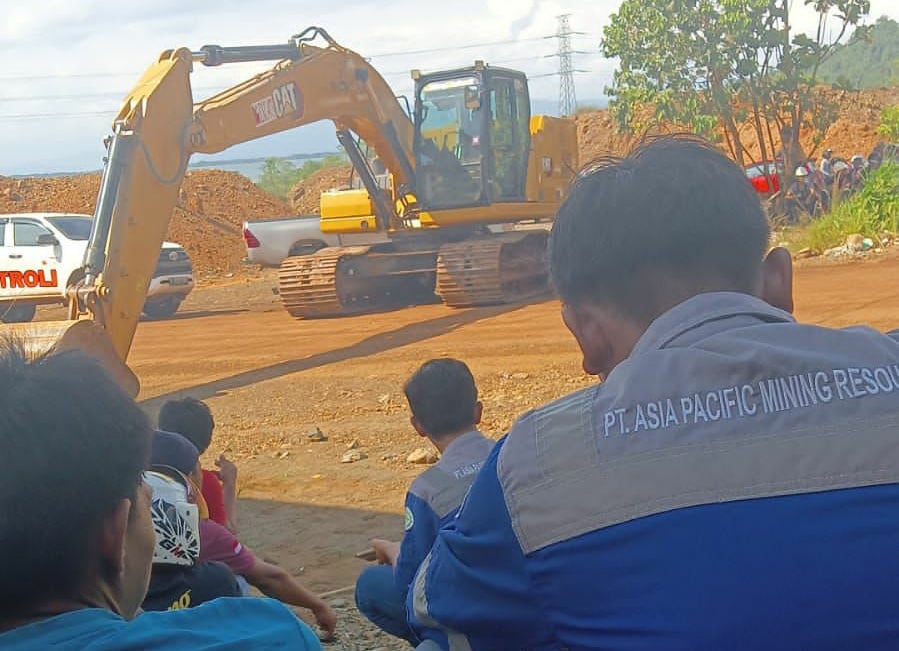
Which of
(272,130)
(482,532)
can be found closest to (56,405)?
(482,532)

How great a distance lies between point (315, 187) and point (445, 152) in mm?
30545

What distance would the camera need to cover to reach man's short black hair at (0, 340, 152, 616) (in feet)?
6.20

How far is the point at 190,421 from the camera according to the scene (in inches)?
191

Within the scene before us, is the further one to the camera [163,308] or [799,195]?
[799,195]

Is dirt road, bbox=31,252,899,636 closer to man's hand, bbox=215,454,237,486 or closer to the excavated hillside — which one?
man's hand, bbox=215,454,237,486

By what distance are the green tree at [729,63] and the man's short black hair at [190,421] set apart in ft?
68.4

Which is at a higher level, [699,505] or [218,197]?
[218,197]

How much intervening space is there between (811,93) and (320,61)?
1340 cm

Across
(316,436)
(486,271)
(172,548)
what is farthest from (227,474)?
(486,271)

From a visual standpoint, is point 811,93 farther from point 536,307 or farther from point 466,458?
point 466,458

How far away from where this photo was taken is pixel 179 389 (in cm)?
1305

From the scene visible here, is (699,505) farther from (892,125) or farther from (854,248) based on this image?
(892,125)

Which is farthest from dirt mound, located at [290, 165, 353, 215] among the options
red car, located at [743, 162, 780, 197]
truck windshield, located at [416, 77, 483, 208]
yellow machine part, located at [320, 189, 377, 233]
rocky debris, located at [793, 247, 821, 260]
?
rocky debris, located at [793, 247, 821, 260]

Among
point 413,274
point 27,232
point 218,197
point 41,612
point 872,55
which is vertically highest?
point 872,55
